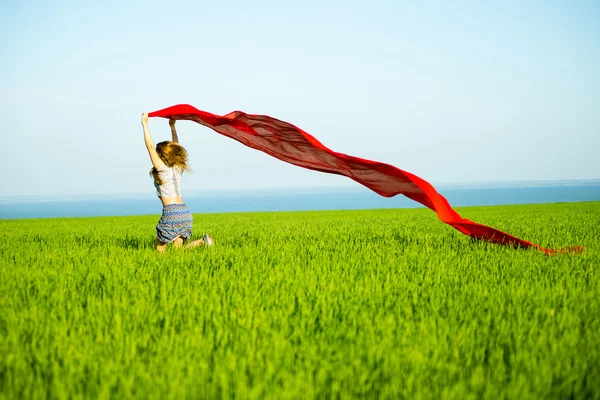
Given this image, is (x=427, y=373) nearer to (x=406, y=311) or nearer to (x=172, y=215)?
(x=406, y=311)

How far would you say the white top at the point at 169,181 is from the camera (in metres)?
6.63

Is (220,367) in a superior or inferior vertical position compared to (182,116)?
inferior

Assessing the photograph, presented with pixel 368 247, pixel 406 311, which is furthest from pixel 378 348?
pixel 368 247

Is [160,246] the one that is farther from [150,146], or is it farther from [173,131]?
[173,131]

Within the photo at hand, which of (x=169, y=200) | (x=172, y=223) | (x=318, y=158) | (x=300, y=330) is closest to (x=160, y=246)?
(x=172, y=223)

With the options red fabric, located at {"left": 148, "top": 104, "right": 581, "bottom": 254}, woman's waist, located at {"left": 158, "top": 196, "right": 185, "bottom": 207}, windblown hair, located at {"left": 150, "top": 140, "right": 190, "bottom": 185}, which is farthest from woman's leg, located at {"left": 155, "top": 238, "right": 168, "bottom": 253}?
red fabric, located at {"left": 148, "top": 104, "right": 581, "bottom": 254}

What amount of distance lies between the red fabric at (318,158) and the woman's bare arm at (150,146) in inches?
20.8

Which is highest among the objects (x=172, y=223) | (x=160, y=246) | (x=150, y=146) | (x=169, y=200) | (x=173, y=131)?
(x=173, y=131)

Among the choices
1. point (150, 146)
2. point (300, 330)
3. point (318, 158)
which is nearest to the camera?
point (300, 330)

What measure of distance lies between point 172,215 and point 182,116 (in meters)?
1.58

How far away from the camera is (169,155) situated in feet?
21.8

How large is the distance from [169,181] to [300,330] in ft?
13.7

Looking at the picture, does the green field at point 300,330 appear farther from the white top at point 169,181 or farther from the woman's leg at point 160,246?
the white top at point 169,181

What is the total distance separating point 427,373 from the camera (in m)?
2.41
